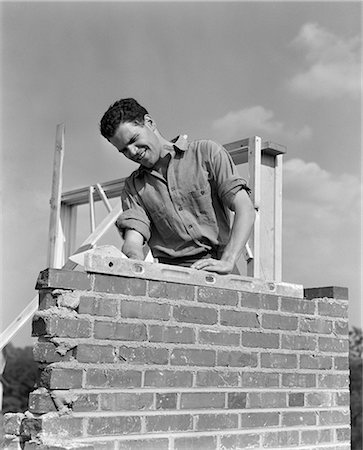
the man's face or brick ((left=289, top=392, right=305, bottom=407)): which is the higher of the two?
the man's face

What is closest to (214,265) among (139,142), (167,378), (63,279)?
(167,378)

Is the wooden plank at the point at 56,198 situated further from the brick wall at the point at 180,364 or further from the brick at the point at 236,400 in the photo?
the brick at the point at 236,400

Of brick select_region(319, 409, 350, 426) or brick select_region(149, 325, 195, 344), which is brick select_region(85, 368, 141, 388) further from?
brick select_region(319, 409, 350, 426)

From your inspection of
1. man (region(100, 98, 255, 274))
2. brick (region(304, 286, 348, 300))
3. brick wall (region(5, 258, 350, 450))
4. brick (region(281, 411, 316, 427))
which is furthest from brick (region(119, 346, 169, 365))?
brick (region(304, 286, 348, 300))

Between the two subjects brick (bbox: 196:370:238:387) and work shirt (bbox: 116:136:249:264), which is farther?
work shirt (bbox: 116:136:249:264)

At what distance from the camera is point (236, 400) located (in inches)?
131

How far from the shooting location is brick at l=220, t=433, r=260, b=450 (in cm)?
323

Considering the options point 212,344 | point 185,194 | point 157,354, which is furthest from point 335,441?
point 185,194

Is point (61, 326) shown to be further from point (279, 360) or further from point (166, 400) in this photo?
point (279, 360)

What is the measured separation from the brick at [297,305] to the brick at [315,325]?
A: 45 millimetres

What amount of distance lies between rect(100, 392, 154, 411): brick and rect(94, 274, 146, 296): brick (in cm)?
44

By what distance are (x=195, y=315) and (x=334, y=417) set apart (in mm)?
1163

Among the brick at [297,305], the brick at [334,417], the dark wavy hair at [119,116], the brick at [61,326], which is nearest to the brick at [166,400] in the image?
the brick at [61,326]

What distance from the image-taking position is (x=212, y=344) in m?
3.28
